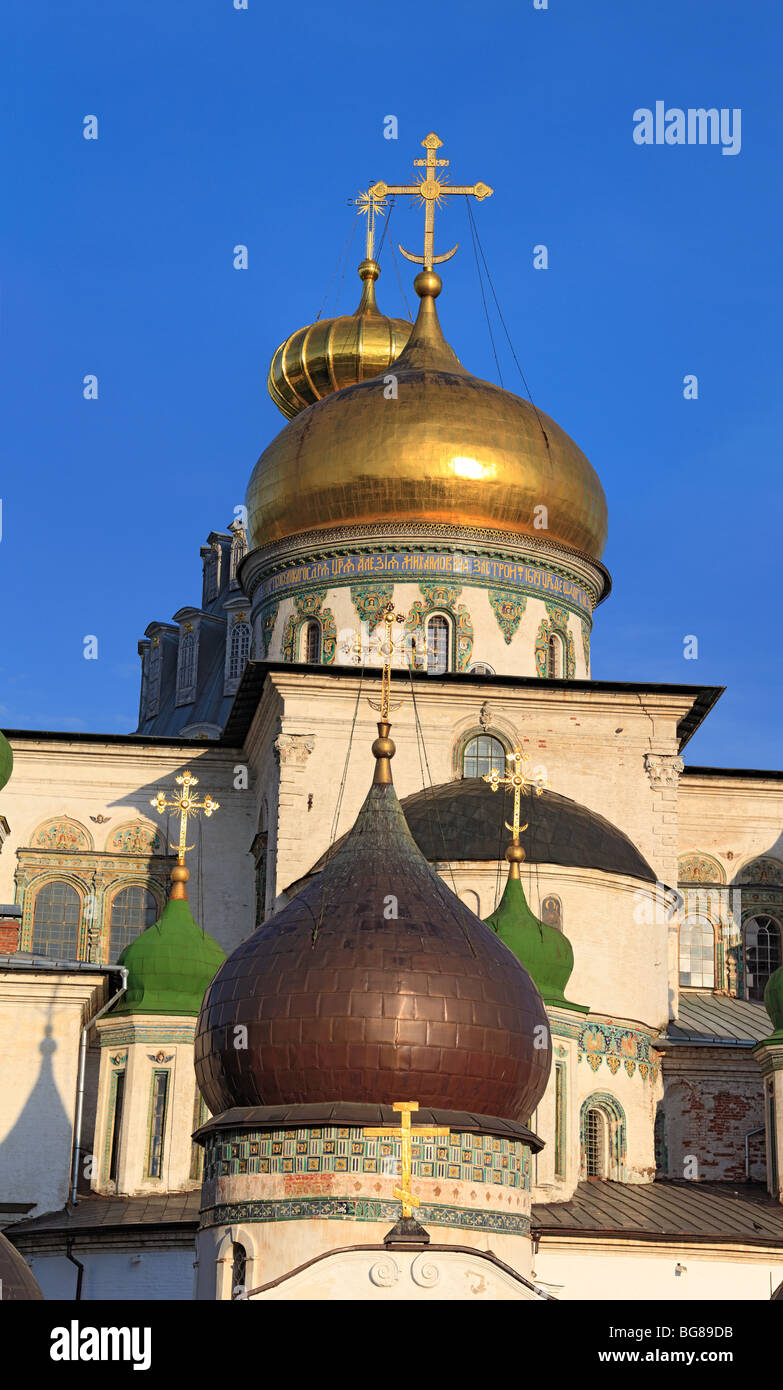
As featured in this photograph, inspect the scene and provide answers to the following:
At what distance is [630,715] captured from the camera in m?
24.5

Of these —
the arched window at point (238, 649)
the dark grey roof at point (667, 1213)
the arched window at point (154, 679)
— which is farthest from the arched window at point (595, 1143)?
the arched window at point (154, 679)

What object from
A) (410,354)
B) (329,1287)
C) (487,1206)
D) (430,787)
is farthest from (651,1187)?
(410,354)

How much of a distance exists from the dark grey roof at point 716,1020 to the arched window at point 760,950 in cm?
40

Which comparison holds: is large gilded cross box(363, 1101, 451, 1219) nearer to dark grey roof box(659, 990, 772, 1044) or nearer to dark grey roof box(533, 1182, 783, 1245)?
dark grey roof box(533, 1182, 783, 1245)

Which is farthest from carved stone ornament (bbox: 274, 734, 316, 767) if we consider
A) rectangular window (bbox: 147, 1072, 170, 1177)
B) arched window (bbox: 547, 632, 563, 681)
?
rectangular window (bbox: 147, 1072, 170, 1177)

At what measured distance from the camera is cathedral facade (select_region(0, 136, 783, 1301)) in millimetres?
14453

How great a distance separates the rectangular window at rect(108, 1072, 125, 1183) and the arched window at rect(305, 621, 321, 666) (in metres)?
6.95

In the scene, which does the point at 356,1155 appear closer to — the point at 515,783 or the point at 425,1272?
the point at 425,1272

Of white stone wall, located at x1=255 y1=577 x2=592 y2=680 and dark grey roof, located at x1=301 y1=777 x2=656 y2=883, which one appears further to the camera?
white stone wall, located at x1=255 y1=577 x2=592 y2=680
